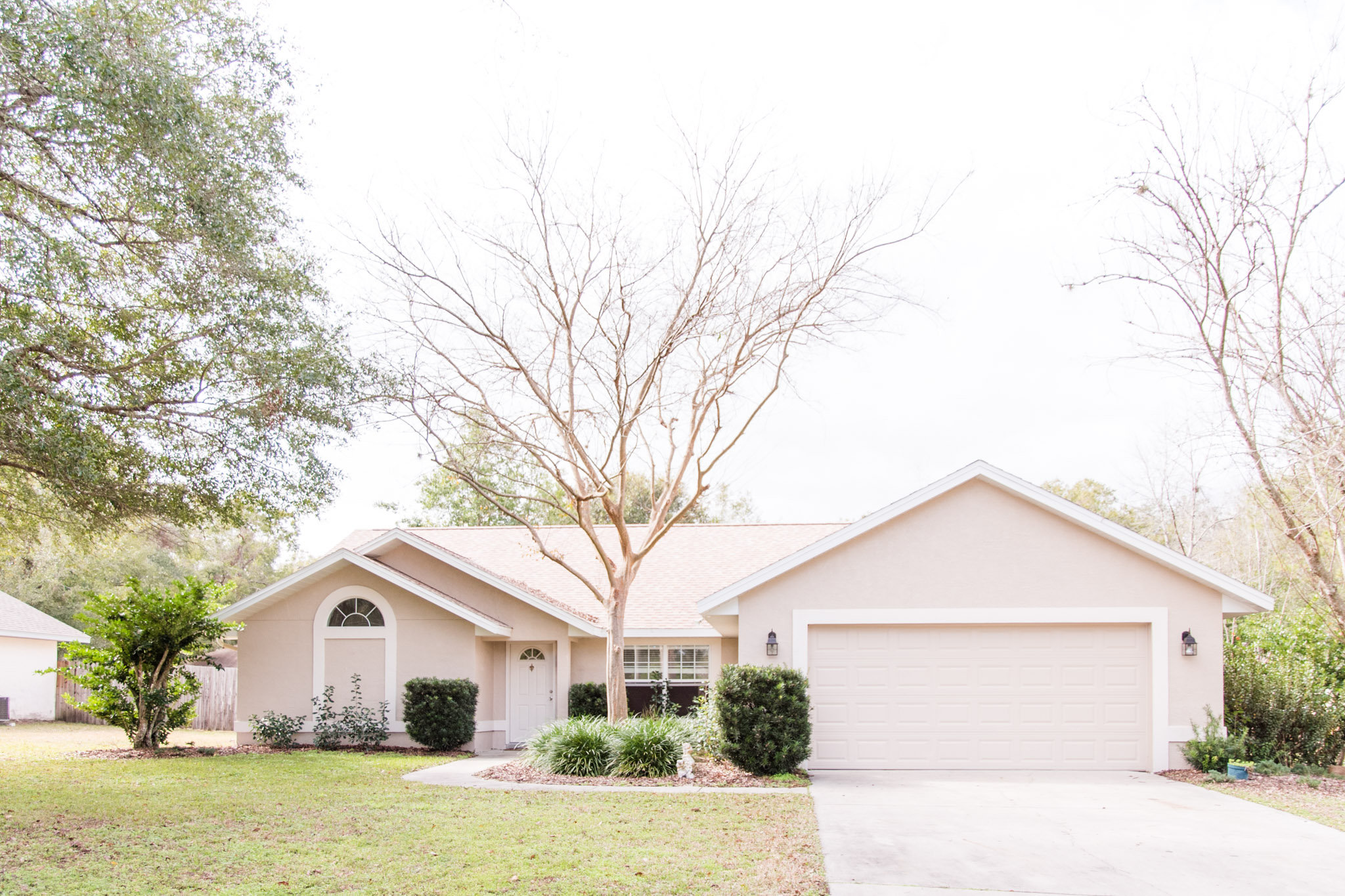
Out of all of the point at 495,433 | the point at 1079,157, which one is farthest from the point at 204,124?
the point at 1079,157

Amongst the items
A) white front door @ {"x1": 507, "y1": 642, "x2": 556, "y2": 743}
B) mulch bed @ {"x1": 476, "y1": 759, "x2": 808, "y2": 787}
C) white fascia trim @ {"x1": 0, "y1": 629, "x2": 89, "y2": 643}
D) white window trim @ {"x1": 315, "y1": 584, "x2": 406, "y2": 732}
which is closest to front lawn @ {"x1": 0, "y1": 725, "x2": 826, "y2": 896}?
mulch bed @ {"x1": 476, "y1": 759, "x2": 808, "y2": 787}

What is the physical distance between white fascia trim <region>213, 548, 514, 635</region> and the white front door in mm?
1595

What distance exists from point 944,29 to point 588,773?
9833 mm

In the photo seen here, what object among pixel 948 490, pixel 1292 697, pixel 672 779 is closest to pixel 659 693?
pixel 672 779

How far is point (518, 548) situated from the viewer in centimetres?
2230

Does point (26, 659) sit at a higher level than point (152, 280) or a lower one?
lower

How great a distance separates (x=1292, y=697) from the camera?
14.1 meters

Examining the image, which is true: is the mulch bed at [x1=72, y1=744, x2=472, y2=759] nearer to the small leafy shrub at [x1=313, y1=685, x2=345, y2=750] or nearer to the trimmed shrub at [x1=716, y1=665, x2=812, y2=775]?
the small leafy shrub at [x1=313, y1=685, x2=345, y2=750]

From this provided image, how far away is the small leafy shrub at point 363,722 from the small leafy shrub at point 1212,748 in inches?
482

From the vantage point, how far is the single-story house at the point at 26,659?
2458 centimetres

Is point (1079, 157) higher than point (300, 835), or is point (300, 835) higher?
point (1079, 157)

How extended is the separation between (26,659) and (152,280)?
59.6 feet

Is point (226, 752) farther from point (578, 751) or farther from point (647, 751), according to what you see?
point (647, 751)

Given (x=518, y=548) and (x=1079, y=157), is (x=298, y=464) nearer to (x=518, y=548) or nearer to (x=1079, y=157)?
(x=518, y=548)
